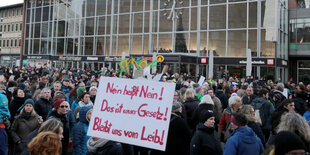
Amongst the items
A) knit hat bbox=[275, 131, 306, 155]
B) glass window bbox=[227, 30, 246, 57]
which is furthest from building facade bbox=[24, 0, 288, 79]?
knit hat bbox=[275, 131, 306, 155]

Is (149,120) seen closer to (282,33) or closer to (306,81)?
(282,33)

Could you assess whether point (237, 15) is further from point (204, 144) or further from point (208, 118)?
point (204, 144)

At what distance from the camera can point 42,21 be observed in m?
40.7

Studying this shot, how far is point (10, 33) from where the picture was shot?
5091cm

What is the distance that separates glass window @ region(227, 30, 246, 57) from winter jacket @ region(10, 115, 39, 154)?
24.9m

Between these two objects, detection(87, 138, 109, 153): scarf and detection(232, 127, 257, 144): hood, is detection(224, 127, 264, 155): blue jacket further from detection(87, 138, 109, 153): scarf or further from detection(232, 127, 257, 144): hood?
detection(87, 138, 109, 153): scarf

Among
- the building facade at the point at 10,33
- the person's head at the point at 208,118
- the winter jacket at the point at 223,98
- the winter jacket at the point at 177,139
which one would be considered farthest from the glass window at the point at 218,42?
the building facade at the point at 10,33

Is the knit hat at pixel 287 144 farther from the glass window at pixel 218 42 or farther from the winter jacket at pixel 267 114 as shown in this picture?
the glass window at pixel 218 42

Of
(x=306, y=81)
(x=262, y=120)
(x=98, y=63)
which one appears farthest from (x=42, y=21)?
(x=262, y=120)

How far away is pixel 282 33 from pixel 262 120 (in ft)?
79.1

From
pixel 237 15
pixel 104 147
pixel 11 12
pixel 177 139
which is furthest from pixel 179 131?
pixel 11 12

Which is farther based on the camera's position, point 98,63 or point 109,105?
point 98,63

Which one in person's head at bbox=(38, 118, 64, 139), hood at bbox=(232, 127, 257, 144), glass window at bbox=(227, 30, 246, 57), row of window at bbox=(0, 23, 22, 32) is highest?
row of window at bbox=(0, 23, 22, 32)

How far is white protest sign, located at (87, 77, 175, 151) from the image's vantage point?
3436 mm
